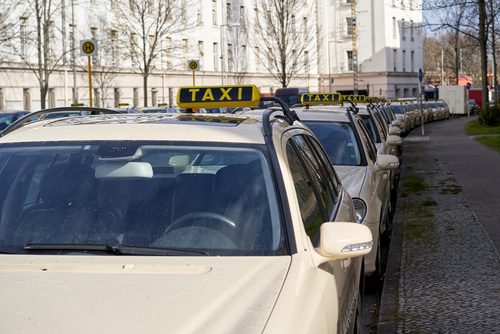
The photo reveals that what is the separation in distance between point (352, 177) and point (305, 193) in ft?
14.3

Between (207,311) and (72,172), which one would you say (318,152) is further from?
(207,311)

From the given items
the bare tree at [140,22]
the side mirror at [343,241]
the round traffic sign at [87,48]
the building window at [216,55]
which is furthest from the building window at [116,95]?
the side mirror at [343,241]

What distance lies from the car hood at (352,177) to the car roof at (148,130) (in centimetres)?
330

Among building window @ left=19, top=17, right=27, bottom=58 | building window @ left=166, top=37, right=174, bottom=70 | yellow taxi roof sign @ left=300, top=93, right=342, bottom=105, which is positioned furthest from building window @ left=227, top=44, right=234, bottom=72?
yellow taxi roof sign @ left=300, top=93, right=342, bottom=105

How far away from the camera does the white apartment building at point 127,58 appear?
4250cm

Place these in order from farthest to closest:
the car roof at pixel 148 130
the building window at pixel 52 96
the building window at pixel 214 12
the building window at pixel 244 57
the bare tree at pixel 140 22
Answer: the building window at pixel 244 57 → the building window at pixel 214 12 → the bare tree at pixel 140 22 → the building window at pixel 52 96 → the car roof at pixel 148 130

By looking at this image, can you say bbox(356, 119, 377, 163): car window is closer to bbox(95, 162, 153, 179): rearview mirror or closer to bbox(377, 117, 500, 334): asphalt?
bbox(377, 117, 500, 334): asphalt

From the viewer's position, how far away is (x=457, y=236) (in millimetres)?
10852

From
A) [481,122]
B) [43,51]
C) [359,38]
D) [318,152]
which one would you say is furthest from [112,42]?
[318,152]

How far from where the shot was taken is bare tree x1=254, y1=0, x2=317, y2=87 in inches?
2218

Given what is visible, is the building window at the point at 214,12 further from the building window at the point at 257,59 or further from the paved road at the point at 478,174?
the paved road at the point at 478,174

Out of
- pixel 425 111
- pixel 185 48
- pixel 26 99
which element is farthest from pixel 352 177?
pixel 425 111

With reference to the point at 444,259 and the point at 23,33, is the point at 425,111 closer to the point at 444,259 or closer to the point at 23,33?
the point at 23,33

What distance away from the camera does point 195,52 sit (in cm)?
5859
